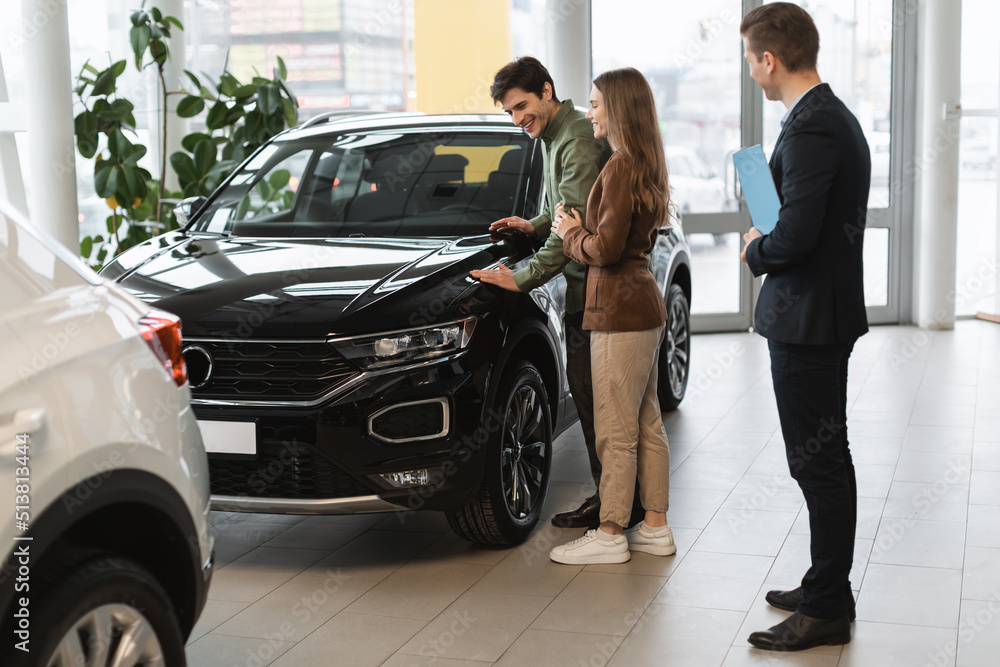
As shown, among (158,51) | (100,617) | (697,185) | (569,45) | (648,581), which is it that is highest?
(569,45)

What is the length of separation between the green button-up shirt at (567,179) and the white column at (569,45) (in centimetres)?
435

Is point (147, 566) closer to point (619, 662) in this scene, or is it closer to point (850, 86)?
point (619, 662)

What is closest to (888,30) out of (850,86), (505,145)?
(850,86)

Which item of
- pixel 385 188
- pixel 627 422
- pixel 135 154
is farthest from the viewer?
pixel 135 154

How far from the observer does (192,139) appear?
6863 millimetres

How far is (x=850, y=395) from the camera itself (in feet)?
21.2

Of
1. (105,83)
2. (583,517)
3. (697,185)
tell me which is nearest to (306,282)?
(583,517)

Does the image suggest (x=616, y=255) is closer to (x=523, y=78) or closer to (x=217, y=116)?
(x=523, y=78)

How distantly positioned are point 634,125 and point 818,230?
0.87 m

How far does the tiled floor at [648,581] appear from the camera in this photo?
118 inches

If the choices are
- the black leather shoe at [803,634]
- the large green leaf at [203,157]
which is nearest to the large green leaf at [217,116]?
the large green leaf at [203,157]

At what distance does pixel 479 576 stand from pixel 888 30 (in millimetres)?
7215

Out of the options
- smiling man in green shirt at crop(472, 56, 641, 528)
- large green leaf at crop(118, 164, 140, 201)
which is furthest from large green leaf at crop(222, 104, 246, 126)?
smiling man in green shirt at crop(472, 56, 641, 528)

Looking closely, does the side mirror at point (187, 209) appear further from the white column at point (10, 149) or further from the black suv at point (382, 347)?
the white column at point (10, 149)
